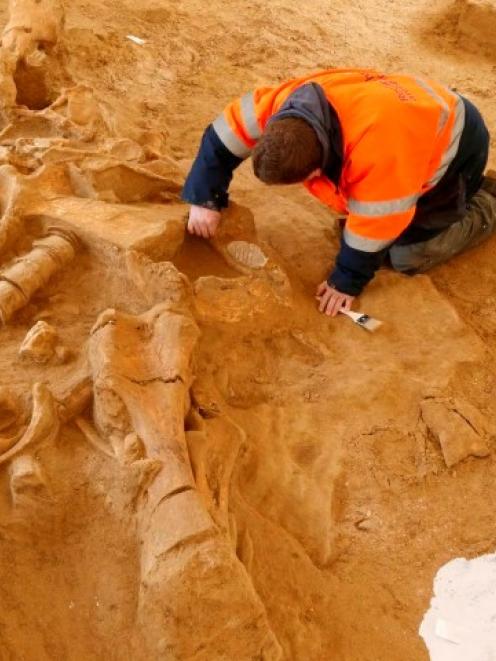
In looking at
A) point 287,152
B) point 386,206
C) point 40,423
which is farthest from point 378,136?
point 40,423

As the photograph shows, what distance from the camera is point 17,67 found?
3.45 metres

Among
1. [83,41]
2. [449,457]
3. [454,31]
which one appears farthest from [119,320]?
[454,31]

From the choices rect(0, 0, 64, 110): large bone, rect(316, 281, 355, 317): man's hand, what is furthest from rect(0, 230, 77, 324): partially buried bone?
rect(0, 0, 64, 110): large bone

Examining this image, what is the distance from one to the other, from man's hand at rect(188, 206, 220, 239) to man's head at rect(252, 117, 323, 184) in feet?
1.32

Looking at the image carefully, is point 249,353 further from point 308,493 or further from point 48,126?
point 48,126

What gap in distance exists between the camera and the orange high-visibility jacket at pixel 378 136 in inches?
96.6

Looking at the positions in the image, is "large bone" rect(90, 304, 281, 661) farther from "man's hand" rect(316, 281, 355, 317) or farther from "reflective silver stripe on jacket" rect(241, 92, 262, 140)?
"reflective silver stripe on jacket" rect(241, 92, 262, 140)

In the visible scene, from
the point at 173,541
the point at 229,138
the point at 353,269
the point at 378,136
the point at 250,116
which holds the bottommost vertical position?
the point at 173,541

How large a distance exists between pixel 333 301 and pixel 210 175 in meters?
0.73

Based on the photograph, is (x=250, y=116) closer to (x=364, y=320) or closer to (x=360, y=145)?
(x=360, y=145)

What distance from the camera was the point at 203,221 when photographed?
2752mm

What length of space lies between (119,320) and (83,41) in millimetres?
3102

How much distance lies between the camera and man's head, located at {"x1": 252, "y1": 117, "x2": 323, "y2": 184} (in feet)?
7.61

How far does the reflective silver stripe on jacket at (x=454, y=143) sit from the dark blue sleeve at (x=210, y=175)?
847mm
